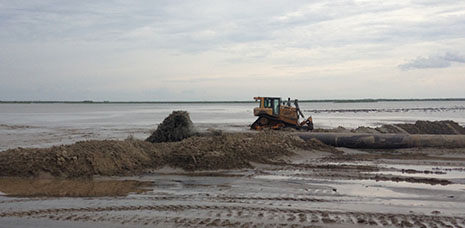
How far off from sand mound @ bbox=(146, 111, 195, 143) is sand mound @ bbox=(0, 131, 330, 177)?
367 centimetres

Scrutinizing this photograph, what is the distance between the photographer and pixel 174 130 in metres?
17.0

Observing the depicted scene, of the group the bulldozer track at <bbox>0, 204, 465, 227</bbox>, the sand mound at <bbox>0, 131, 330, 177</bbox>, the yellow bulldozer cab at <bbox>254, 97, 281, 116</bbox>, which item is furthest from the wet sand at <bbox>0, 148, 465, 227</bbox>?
the yellow bulldozer cab at <bbox>254, 97, 281, 116</bbox>

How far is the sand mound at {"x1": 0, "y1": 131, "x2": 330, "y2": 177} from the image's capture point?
10016mm

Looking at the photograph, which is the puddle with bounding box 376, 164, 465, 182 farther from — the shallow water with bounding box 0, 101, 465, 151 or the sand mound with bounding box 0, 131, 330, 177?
the shallow water with bounding box 0, 101, 465, 151

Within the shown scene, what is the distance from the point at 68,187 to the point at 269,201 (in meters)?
4.07

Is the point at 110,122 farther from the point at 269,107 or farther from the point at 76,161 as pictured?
the point at 76,161

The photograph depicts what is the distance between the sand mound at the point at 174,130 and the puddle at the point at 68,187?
7286mm

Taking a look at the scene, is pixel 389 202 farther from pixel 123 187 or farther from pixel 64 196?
pixel 64 196

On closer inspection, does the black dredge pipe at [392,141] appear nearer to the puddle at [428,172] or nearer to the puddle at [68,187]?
the puddle at [428,172]

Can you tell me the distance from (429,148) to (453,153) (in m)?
0.94

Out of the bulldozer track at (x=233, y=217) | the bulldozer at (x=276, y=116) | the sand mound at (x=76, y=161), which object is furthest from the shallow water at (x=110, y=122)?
the bulldozer track at (x=233, y=217)

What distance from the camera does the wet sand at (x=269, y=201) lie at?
623 cm

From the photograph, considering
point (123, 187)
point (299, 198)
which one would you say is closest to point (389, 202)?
point (299, 198)

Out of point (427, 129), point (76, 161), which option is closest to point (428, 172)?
point (76, 161)
